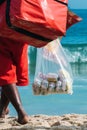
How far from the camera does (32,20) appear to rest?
2.51 m

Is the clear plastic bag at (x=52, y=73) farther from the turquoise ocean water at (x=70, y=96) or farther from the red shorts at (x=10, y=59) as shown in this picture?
the red shorts at (x=10, y=59)

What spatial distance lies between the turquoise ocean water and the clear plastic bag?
415 millimetres

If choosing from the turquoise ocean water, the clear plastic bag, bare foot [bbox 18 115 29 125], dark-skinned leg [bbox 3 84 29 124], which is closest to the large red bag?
dark-skinned leg [bbox 3 84 29 124]

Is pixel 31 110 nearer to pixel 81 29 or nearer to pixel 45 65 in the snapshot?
pixel 45 65

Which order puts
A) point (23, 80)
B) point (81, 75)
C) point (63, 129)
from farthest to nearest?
point (81, 75) < point (23, 80) < point (63, 129)

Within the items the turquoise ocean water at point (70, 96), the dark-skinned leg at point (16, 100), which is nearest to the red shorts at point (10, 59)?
the dark-skinned leg at point (16, 100)

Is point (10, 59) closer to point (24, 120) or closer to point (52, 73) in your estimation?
point (24, 120)

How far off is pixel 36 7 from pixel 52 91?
49.5 inches

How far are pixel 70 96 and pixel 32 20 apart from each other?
2.15 m

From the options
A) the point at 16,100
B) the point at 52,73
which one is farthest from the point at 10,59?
the point at 52,73

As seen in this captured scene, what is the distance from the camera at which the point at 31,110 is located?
4277 millimetres

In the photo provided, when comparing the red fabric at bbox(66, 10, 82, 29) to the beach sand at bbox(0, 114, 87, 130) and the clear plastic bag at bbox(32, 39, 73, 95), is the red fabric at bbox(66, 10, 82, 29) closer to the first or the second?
the beach sand at bbox(0, 114, 87, 130)

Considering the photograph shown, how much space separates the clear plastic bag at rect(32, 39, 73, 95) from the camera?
3682 mm

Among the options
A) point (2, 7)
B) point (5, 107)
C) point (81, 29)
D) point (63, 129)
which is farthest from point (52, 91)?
point (81, 29)
